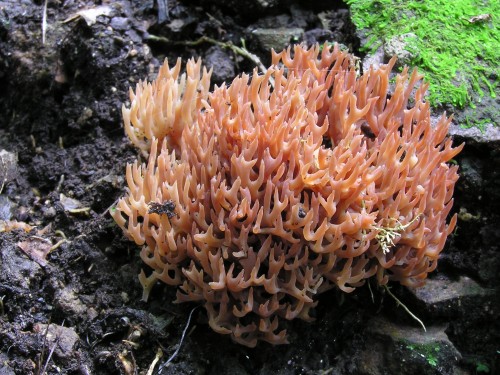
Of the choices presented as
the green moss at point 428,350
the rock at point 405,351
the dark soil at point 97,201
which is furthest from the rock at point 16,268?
the green moss at point 428,350

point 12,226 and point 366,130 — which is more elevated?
point 366,130

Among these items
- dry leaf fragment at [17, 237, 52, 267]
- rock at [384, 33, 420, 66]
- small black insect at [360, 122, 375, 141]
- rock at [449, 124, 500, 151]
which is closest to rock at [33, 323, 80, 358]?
dry leaf fragment at [17, 237, 52, 267]

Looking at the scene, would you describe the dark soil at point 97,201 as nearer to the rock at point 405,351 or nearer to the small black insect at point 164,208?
the rock at point 405,351

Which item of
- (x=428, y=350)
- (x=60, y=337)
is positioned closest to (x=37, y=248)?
(x=60, y=337)

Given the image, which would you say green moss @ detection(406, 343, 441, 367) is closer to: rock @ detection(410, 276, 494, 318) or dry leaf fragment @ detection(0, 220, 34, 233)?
rock @ detection(410, 276, 494, 318)

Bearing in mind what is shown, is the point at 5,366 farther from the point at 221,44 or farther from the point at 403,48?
the point at 403,48

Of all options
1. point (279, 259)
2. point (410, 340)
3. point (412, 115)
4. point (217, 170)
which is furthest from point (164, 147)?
point (410, 340)

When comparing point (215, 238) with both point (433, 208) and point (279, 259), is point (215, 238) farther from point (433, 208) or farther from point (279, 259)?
point (433, 208)

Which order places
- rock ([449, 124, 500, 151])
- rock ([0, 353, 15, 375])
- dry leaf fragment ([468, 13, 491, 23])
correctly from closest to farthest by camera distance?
rock ([0, 353, 15, 375])
rock ([449, 124, 500, 151])
dry leaf fragment ([468, 13, 491, 23])
